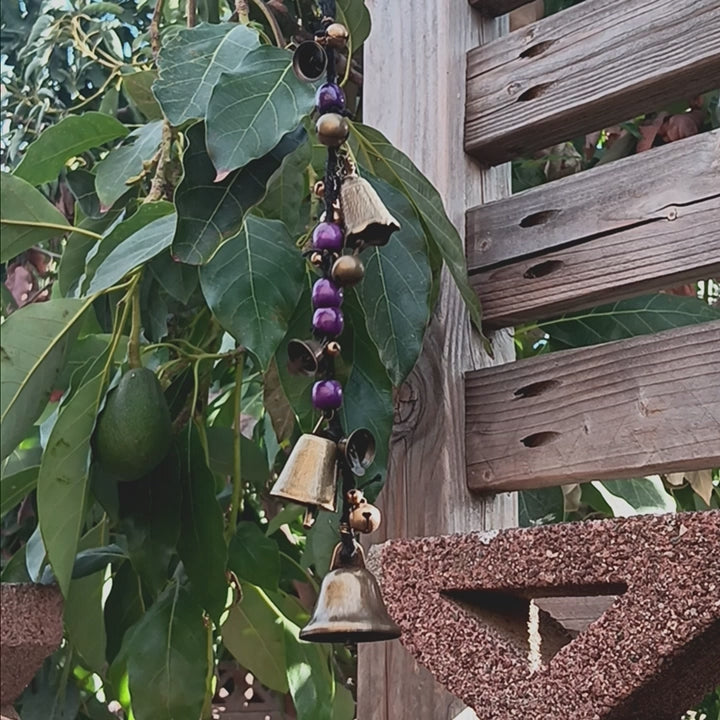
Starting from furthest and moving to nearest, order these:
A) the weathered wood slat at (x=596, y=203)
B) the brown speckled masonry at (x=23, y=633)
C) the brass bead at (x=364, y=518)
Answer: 1. the weathered wood slat at (x=596, y=203)
2. the brass bead at (x=364, y=518)
3. the brown speckled masonry at (x=23, y=633)

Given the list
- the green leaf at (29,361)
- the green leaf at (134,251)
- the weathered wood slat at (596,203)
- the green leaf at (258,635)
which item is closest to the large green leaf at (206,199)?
the green leaf at (134,251)

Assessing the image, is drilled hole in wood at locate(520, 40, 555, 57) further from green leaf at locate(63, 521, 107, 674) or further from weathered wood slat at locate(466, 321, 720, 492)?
green leaf at locate(63, 521, 107, 674)

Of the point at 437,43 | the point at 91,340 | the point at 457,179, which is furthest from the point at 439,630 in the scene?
the point at 437,43

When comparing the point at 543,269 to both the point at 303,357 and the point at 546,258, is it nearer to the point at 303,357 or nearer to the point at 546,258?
the point at 546,258

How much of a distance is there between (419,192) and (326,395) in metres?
0.30

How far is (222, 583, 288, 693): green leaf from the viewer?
2.93ft

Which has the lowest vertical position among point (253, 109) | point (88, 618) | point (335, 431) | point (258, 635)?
point (258, 635)

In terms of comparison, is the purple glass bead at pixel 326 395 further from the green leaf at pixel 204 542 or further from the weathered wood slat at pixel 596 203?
the weathered wood slat at pixel 596 203

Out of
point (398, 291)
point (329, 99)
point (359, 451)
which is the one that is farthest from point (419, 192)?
point (359, 451)

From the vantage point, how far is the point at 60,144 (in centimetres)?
80

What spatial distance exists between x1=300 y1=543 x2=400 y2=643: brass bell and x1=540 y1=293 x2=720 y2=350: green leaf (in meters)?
0.46

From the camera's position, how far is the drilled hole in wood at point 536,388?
0.84m

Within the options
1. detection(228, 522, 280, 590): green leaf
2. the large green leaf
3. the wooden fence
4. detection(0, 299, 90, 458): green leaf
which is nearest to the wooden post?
the wooden fence

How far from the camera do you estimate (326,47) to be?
0.64 meters
